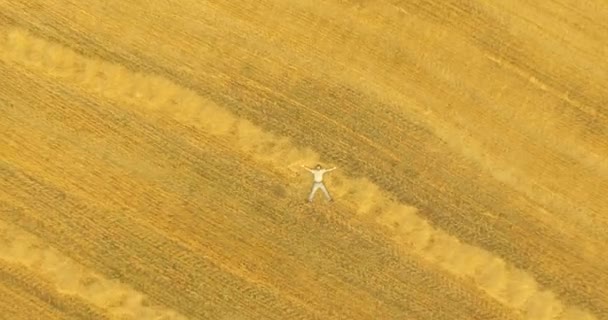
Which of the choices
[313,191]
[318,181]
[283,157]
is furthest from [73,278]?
[318,181]

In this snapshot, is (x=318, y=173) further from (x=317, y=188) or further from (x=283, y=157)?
(x=283, y=157)

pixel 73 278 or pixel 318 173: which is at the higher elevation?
pixel 318 173

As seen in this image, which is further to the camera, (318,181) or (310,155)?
(310,155)

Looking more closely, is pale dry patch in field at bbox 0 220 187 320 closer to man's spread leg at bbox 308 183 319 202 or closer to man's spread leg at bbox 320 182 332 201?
man's spread leg at bbox 308 183 319 202

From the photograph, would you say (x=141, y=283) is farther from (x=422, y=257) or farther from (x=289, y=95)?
(x=422, y=257)

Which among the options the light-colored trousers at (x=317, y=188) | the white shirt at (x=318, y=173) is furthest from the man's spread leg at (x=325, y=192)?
the white shirt at (x=318, y=173)
